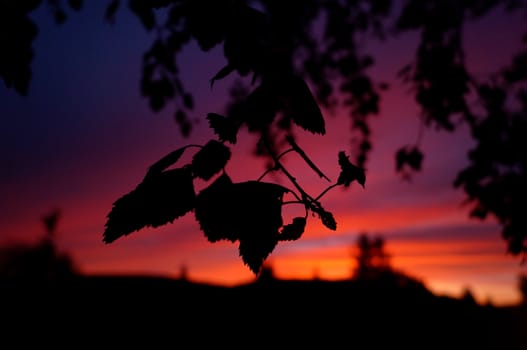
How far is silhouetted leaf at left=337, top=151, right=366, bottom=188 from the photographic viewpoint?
1.39 meters

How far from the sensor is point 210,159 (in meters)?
1.22

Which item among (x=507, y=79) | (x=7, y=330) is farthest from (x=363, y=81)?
(x=7, y=330)

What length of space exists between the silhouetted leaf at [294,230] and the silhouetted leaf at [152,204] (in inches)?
12.0

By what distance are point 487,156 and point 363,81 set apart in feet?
9.27

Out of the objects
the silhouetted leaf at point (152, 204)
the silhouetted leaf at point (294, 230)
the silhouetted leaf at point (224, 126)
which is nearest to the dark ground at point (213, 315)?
the silhouetted leaf at point (294, 230)

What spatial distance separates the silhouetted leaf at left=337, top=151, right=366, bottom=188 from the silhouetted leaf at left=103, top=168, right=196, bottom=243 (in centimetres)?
45

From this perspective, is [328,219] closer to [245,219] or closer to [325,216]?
[325,216]

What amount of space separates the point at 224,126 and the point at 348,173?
15.3 inches

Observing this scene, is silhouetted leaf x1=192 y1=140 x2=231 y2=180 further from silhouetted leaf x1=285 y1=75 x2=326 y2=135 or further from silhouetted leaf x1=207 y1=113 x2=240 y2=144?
silhouetted leaf x1=285 y1=75 x2=326 y2=135

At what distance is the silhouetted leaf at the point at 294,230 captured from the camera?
4.40 ft

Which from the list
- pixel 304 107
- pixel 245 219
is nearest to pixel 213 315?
pixel 245 219

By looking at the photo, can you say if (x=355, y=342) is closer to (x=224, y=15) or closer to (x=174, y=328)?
(x=174, y=328)

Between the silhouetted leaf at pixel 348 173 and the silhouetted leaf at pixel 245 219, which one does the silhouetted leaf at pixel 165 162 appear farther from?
the silhouetted leaf at pixel 348 173

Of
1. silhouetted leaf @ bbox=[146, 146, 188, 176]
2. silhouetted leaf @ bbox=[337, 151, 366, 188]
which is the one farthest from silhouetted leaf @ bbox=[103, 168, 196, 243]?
silhouetted leaf @ bbox=[337, 151, 366, 188]
